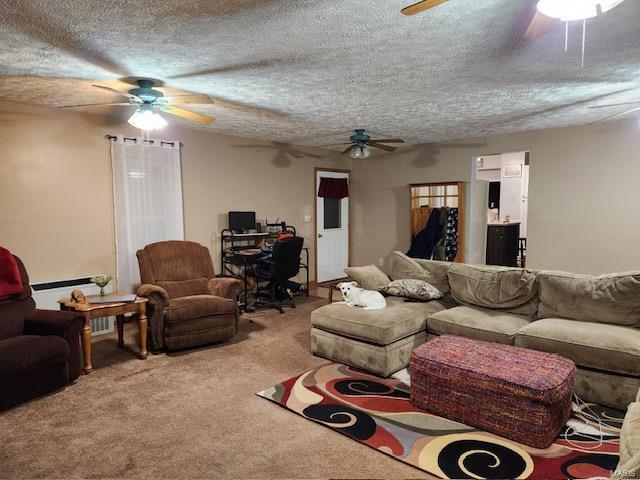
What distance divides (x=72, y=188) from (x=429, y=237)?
16.2ft

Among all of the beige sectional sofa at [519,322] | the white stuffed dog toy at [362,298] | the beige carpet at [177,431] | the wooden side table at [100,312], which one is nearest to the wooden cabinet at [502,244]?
the beige sectional sofa at [519,322]

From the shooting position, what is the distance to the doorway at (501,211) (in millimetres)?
6750

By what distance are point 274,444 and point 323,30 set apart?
96.7 inches

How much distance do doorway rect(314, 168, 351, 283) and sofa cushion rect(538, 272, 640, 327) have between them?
406cm

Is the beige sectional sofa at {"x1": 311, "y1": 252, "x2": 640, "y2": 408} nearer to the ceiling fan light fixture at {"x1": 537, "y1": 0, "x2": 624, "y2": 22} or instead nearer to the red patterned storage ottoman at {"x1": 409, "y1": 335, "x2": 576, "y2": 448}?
the red patterned storage ottoman at {"x1": 409, "y1": 335, "x2": 576, "y2": 448}

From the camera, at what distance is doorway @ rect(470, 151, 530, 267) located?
6.75 meters

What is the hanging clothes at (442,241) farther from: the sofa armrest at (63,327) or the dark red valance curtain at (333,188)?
the sofa armrest at (63,327)

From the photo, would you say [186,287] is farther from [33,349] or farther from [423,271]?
[423,271]

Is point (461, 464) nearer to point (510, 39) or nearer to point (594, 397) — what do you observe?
point (594, 397)

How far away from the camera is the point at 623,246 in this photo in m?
5.07

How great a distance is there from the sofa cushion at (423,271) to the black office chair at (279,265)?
4.60 feet

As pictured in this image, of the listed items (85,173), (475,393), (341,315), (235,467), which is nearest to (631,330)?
(475,393)

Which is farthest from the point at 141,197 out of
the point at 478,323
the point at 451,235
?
the point at 451,235

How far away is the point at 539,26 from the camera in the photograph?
7.45 ft
